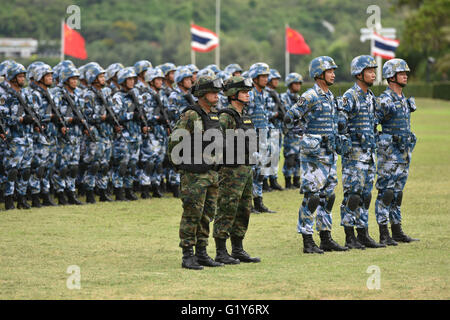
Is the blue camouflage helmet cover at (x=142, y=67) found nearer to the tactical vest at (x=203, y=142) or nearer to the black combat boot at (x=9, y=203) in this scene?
the black combat boot at (x=9, y=203)

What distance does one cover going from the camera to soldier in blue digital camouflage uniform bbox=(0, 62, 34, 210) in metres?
13.6

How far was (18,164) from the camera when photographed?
13695 millimetres

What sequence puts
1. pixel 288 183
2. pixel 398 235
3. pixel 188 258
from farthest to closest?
pixel 288 183, pixel 398 235, pixel 188 258

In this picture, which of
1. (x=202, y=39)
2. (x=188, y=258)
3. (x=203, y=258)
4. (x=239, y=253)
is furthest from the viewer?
(x=202, y=39)

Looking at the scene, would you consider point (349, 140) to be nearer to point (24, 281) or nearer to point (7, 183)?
point (24, 281)

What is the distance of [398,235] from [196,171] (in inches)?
128

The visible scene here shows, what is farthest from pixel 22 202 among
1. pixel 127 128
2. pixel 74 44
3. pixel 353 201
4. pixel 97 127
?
pixel 74 44

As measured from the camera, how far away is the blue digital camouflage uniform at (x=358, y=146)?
10.3 metres

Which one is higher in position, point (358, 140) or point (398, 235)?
point (358, 140)

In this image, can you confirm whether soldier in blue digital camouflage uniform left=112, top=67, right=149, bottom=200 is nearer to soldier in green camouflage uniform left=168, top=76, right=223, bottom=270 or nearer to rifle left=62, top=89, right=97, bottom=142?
rifle left=62, top=89, right=97, bottom=142

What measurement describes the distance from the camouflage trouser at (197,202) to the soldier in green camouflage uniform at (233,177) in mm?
187

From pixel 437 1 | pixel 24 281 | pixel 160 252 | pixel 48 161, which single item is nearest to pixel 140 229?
pixel 160 252

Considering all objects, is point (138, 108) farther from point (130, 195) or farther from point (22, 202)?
point (22, 202)

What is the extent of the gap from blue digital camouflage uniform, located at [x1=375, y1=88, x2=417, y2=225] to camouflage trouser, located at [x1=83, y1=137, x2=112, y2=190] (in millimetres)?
5605
